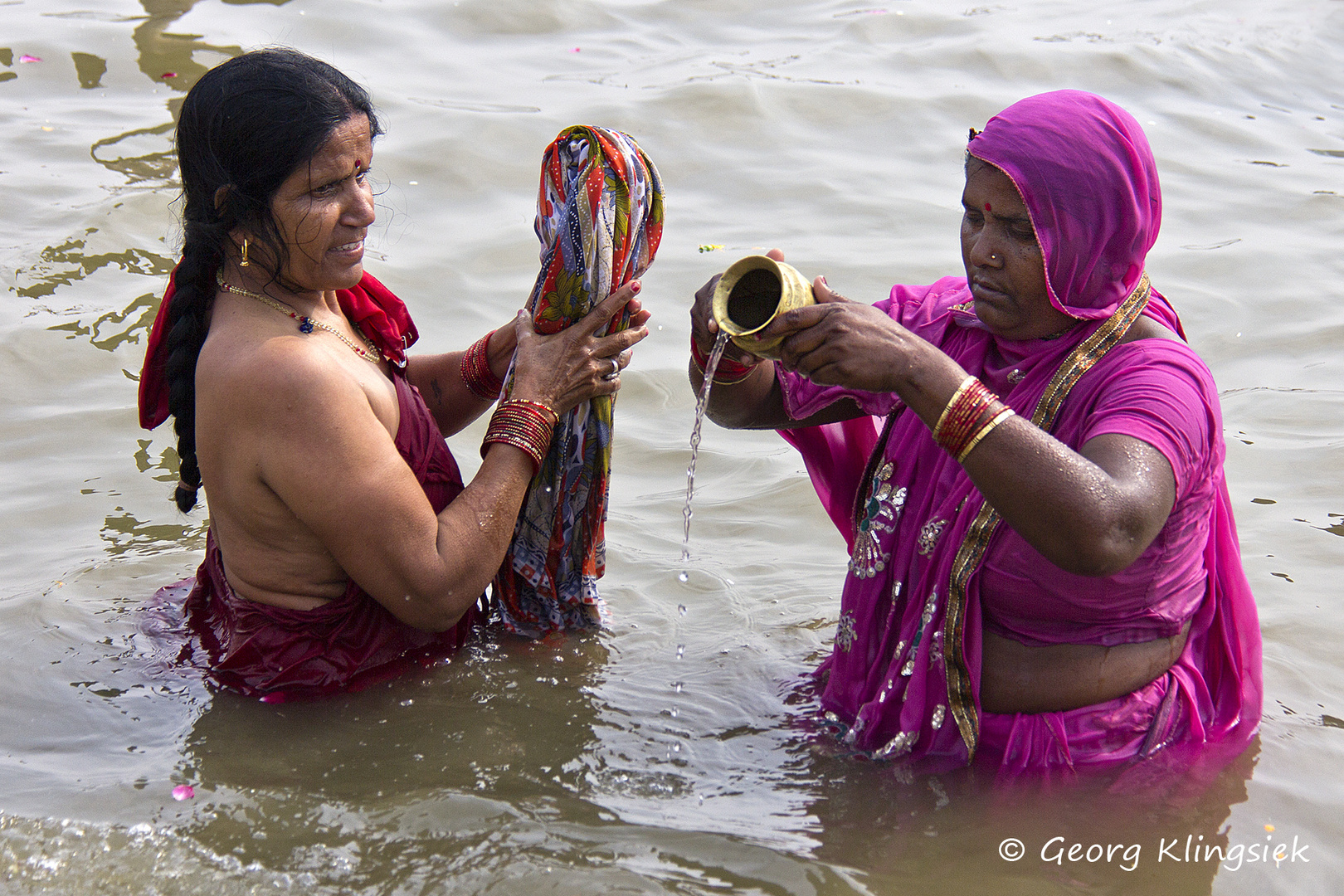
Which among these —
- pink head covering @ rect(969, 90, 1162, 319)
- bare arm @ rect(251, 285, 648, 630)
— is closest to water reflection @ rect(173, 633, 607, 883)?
bare arm @ rect(251, 285, 648, 630)

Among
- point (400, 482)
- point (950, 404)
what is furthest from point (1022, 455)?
point (400, 482)

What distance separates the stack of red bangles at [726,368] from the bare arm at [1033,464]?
Answer: 0.55 meters

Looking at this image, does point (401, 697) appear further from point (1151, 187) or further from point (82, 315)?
point (82, 315)

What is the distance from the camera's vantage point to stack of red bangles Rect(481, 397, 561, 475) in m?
3.05

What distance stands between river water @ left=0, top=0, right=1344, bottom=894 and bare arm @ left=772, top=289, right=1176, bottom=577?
78 cm

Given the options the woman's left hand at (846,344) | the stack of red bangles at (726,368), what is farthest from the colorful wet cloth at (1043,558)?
the woman's left hand at (846,344)

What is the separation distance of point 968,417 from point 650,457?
2.74 metres

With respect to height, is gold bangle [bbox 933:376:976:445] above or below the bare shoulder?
above

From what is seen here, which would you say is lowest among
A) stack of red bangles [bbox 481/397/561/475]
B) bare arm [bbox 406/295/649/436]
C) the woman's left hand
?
bare arm [bbox 406/295/649/436]

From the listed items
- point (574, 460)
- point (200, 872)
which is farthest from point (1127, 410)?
point (200, 872)

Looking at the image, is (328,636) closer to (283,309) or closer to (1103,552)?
(283,309)

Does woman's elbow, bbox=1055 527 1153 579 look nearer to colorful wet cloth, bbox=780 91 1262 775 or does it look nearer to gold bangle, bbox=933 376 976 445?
colorful wet cloth, bbox=780 91 1262 775

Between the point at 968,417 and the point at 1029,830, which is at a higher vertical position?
the point at 968,417

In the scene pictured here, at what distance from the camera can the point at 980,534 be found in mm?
2744
